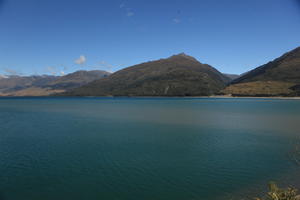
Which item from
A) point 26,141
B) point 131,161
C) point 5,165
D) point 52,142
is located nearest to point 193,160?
point 131,161

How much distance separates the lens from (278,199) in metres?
9.22

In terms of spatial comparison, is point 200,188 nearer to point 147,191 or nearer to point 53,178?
point 147,191

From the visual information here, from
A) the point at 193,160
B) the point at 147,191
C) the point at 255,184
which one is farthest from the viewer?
the point at 193,160

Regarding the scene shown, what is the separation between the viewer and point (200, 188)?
16375mm

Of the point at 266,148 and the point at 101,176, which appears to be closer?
the point at 101,176

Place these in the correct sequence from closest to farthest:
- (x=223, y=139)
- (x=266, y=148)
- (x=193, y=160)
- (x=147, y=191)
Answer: (x=147, y=191) → (x=193, y=160) → (x=266, y=148) → (x=223, y=139)

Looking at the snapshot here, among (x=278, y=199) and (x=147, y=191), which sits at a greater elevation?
(x=278, y=199)

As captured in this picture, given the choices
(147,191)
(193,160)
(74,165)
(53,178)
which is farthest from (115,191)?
(193,160)

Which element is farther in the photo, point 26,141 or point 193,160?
point 26,141

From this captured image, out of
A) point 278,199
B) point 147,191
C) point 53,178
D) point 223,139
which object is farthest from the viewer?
point 223,139

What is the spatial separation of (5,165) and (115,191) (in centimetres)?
1306

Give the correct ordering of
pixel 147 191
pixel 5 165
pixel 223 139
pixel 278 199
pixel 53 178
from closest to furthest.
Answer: pixel 278 199, pixel 147 191, pixel 53 178, pixel 5 165, pixel 223 139

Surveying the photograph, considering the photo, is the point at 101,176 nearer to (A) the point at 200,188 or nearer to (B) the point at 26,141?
(A) the point at 200,188

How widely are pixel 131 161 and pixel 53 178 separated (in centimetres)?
764
